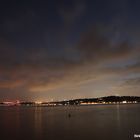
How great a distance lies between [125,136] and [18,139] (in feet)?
61.2

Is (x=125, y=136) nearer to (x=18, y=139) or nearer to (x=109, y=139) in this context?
(x=109, y=139)

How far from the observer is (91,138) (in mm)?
41375

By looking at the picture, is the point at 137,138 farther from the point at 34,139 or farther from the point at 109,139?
the point at 34,139

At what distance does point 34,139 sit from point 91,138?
10080 millimetres

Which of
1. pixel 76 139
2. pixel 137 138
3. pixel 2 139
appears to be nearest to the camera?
pixel 137 138

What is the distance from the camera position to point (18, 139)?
43469 millimetres

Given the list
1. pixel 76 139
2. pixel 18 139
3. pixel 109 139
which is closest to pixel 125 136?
pixel 109 139

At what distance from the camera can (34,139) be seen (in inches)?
1702

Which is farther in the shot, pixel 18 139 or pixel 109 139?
pixel 18 139

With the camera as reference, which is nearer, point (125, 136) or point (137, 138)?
point (137, 138)

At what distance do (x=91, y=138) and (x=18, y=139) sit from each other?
12952 millimetres

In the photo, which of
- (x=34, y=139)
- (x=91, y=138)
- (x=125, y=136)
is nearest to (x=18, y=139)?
(x=34, y=139)

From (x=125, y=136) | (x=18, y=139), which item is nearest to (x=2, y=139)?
(x=18, y=139)

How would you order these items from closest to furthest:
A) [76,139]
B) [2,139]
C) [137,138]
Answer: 1. [137,138]
2. [76,139]
3. [2,139]
